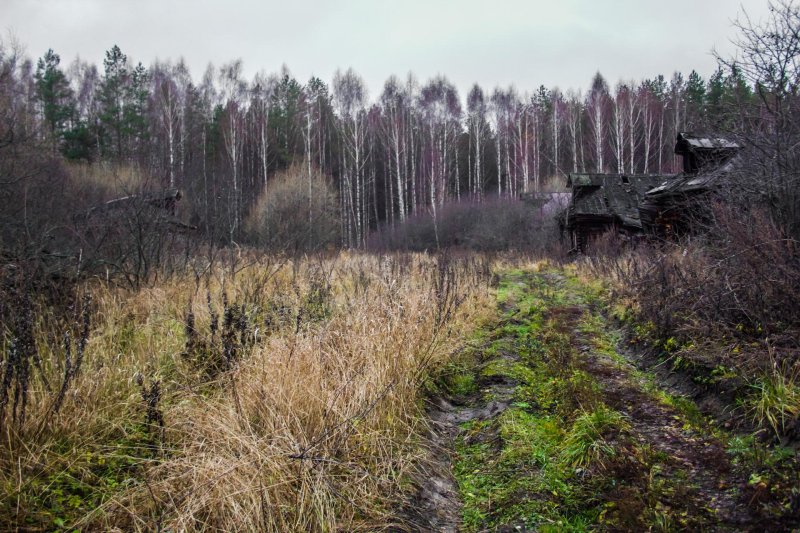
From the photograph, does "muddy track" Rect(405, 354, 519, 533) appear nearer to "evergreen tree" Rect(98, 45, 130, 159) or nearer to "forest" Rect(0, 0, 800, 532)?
"forest" Rect(0, 0, 800, 532)

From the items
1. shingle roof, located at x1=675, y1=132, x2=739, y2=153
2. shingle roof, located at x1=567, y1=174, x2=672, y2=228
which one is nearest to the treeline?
shingle roof, located at x1=567, y1=174, x2=672, y2=228

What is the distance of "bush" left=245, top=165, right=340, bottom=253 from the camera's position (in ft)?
65.7

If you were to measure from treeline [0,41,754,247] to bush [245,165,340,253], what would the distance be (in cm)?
286

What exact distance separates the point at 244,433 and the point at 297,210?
2048 centimetres

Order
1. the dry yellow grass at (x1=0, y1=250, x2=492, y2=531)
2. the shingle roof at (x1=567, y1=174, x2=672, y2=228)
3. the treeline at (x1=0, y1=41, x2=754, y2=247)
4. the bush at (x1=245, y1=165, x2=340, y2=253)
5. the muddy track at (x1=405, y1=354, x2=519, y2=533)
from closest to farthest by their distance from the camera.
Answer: the dry yellow grass at (x1=0, y1=250, x2=492, y2=531) < the muddy track at (x1=405, y1=354, x2=519, y2=533) < the bush at (x1=245, y1=165, x2=340, y2=253) < the shingle roof at (x1=567, y1=174, x2=672, y2=228) < the treeline at (x1=0, y1=41, x2=754, y2=247)

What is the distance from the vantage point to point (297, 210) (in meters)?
22.5

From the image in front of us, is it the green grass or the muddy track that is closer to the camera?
the green grass

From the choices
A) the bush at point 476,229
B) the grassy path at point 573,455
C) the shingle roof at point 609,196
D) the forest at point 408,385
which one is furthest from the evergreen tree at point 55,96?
the grassy path at point 573,455

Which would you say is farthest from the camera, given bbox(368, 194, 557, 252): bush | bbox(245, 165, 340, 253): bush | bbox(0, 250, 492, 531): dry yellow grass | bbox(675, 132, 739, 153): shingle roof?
bbox(368, 194, 557, 252): bush

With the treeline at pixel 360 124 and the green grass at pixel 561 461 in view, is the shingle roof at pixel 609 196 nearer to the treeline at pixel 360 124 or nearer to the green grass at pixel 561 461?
the treeline at pixel 360 124

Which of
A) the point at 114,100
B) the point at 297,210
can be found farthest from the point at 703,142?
the point at 114,100

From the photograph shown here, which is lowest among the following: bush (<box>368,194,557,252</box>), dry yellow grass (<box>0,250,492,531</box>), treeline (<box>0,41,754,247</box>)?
dry yellow grass (<box>0,250,492,531</box>)

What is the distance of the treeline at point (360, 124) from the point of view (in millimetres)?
31781

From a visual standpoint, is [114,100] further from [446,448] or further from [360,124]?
[446,448]
